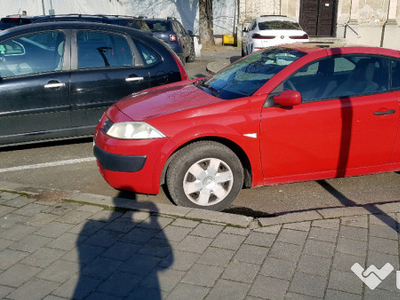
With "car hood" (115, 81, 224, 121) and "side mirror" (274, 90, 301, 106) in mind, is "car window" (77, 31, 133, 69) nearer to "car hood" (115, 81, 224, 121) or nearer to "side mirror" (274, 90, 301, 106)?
"car hood" (115, 81, 224, 121)

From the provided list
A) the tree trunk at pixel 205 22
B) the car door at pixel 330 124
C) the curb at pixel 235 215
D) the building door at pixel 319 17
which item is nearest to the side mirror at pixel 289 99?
the car door at pixel 330 124

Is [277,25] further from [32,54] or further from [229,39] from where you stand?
[32,54]

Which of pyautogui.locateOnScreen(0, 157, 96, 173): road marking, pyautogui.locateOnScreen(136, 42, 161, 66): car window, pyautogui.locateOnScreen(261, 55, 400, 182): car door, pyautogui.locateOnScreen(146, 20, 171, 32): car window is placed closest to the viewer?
pyautogui.locateOnScreen(261, 55, 400, 182): car door

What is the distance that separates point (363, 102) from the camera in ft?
14.3

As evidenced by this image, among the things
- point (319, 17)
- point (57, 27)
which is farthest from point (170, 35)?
point (319, 17)

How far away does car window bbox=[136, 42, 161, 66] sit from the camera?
6.17m

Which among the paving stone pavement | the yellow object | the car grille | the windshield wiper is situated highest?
the windshield wiper

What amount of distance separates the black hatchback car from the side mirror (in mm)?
2475

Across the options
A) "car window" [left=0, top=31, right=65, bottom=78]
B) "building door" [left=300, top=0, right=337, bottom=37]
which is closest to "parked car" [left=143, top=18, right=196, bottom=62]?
"car window" [left=0, top=31, right=65, bottom=78]

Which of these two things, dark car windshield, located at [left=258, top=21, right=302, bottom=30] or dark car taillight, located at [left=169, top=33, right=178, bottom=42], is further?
dark car windshield, located at [left=258, top=21, right=302, bottom=30]

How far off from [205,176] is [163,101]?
0.91 meters

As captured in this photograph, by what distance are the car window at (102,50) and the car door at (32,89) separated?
0.26 meters

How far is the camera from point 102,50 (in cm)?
608

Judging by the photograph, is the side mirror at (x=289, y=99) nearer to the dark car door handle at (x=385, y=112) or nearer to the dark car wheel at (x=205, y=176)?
the dark car wheel at (x=205, y=176)
